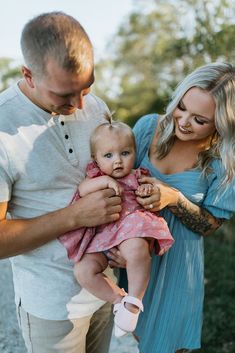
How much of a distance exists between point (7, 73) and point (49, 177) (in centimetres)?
1347

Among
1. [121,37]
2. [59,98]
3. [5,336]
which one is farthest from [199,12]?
[121,37]

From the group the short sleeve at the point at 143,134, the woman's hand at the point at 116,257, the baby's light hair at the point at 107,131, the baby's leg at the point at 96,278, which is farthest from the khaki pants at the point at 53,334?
the short sleeve at the point at 143,134

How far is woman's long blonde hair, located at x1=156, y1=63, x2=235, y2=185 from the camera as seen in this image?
2.30 meters

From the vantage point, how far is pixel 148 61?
13578 mm

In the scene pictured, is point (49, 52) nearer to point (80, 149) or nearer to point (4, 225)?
point (80, 149)

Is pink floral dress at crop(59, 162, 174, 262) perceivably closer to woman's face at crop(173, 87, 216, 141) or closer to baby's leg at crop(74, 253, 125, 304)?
baby's leg at crop(74, 253, 125, 304)

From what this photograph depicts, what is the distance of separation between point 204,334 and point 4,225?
2.75 meters

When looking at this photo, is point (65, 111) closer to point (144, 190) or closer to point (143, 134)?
point (144, 190)

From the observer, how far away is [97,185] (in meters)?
1.99

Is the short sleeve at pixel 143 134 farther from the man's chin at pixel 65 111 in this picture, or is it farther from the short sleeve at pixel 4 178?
the short sleeve at pixel 4 178

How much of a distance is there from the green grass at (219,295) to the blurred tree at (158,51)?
2.29m

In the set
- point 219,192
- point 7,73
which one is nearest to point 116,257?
point 219,192

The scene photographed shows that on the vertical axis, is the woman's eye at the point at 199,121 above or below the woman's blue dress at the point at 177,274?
above

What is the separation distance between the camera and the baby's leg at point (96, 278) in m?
1.97
